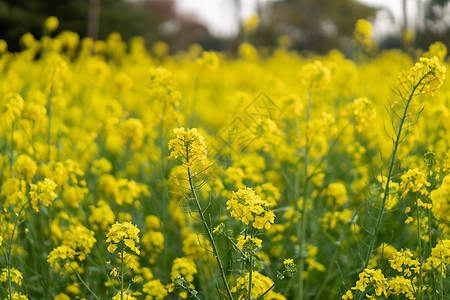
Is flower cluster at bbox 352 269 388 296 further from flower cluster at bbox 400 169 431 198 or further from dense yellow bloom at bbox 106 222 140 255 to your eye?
dense yellow bloom at bbox 106 222 140 255

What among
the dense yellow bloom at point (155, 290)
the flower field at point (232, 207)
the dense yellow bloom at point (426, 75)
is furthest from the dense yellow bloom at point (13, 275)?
the dense yellow bloom at point (426, 75)

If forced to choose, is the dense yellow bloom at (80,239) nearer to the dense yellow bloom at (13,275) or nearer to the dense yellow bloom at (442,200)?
the dense yellow bloom at (13,275)

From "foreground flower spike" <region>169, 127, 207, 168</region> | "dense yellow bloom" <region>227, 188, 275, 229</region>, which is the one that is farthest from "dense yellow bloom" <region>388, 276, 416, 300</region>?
"foreground flower spike" <region>169, 127, 207, 168</region>

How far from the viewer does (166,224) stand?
11.1 feet

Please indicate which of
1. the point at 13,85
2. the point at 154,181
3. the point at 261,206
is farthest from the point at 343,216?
the point at 13,85

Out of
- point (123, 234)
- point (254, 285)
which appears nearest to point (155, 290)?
point (254, 285)

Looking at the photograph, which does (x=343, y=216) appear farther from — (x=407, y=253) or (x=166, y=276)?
(x=166, y=276)

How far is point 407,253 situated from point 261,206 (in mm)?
738

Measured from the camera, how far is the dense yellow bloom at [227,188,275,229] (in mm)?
1690

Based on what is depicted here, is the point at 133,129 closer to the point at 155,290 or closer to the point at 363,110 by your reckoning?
the point at 155,290

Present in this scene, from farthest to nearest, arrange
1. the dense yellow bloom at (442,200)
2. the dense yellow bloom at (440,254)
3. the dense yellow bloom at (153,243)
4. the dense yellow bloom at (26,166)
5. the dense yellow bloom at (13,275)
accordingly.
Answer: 1. the dense yellow bloom at (153,243)
2. the dense yellow bloom at (26,166)
3. the dense yellow bloom at (13,275)
4. the dense yellow bloom at (440,254)
5. the dense yellow bloom at (442,200)

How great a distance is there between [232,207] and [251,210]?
1.60 ft

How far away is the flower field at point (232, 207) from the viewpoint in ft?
6.43

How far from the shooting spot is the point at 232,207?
2166mm
